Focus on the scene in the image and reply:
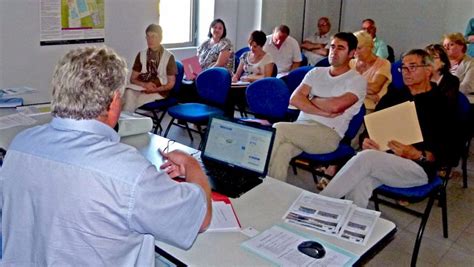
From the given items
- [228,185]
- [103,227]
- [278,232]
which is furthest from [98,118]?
[228,185]

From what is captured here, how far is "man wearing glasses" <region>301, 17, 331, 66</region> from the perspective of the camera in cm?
741

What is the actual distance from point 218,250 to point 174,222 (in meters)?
0.38

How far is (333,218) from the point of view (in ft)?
5.96

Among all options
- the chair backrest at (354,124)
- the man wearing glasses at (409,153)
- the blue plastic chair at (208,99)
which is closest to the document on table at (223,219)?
the man wearing glasses at (409,153)

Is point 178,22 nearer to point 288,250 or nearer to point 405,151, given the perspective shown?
point 405,151

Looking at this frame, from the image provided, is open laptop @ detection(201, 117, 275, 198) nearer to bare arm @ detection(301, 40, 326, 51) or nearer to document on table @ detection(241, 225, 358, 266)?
document on table @ detection(241, 225, 358, 266)

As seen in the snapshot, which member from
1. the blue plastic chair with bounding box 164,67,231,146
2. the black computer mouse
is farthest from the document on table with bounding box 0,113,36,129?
the black computer mouse

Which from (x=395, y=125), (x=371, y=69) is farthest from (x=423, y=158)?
(x=371, y=69)

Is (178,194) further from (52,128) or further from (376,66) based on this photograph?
(376,66)

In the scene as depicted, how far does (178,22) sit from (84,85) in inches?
226

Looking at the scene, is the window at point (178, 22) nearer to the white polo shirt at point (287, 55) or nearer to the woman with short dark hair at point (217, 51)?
the woman with short dark hair at point (217, 51)

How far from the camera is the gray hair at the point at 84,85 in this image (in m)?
1.25

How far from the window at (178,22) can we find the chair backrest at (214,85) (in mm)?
2165

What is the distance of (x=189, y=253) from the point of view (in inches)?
61.5
